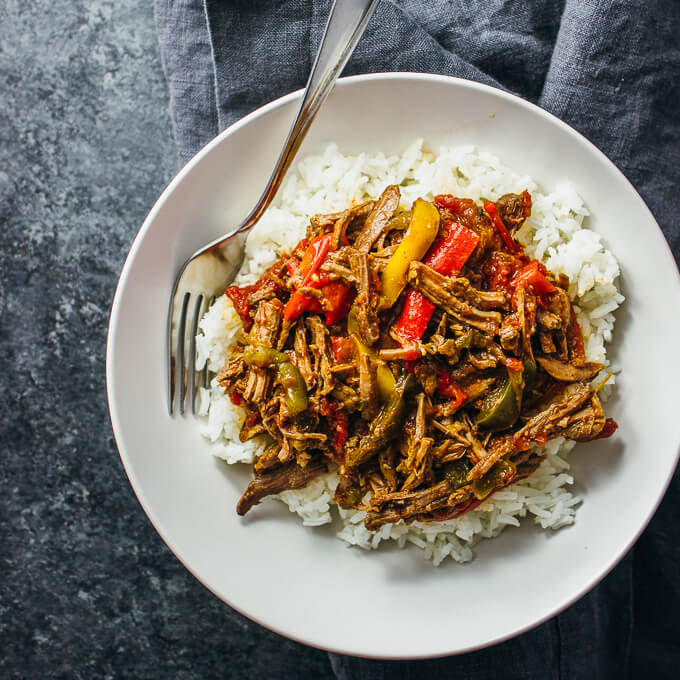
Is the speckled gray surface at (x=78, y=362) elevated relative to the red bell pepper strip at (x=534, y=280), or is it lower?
lower

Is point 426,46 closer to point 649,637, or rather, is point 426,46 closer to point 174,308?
point 174,308

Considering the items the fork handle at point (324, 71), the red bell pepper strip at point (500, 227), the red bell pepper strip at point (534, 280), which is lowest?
the red bell pepper strip at point (534, 280)

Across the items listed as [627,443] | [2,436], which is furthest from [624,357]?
[2,436]

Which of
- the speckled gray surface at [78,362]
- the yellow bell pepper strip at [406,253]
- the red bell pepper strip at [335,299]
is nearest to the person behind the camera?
the yellow bell pepper strip at [406,253]

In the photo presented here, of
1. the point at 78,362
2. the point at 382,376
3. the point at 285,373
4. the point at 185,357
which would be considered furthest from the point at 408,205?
the point at 78,362

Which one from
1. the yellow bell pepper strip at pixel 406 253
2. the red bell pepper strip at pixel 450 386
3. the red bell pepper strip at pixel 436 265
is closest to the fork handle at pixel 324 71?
the yellow bell pepper strip at pixel 406 253

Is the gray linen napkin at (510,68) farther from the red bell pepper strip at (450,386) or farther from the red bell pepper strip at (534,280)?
the red bell pepper strip at (450,386)

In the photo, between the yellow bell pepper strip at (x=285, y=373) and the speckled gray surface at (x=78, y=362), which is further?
the speckled gray surface at (x=78, y=362)

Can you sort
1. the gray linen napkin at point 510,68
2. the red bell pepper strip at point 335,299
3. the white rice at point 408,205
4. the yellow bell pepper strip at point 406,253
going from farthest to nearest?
the gray linen napkin at point 510,68 → the white rice at point 408,205 → the red bell pepper strip at point 335,299 → the yellow bell pepper strip at point 406,253
